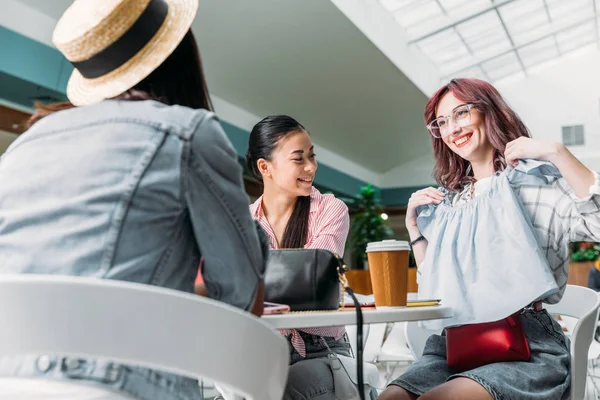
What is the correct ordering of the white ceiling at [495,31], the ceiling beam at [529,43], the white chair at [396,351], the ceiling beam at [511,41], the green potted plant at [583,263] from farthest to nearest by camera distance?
1. the ceiling beam at [529,43]
2. the ceiling beam at [511,41]
3. the green potted plant at [583,263]
4. the white ceiling at [495,31]
5. the white chair at [396,351]

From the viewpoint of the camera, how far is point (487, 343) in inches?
54.5

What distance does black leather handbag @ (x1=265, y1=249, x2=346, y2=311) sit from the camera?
119cm

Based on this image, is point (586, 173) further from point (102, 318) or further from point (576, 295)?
point (102, 318)

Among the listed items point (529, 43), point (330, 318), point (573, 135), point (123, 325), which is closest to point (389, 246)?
point (330, 318)

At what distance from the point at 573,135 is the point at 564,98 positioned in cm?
86

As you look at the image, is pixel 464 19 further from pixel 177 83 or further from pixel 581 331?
pixel 177 83

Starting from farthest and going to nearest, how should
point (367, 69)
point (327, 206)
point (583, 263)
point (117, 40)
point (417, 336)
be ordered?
point (583, 263) < point (367, 69) < point (327, 206) < point (417, 336) < point (117, 40)

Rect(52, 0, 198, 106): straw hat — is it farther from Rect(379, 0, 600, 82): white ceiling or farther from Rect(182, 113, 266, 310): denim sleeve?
Rect(379, 0, 600, 82): white ceiling

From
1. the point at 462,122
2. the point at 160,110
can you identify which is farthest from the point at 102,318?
the point at 462,122

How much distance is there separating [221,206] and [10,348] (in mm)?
319

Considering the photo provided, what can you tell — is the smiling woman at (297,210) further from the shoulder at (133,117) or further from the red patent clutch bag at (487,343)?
the shoulder at (133,117)

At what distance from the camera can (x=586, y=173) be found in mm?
1407

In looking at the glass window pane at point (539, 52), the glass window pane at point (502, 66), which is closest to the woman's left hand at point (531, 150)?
the glass window pane at point (502, 66)

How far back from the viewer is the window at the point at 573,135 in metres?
13.2
